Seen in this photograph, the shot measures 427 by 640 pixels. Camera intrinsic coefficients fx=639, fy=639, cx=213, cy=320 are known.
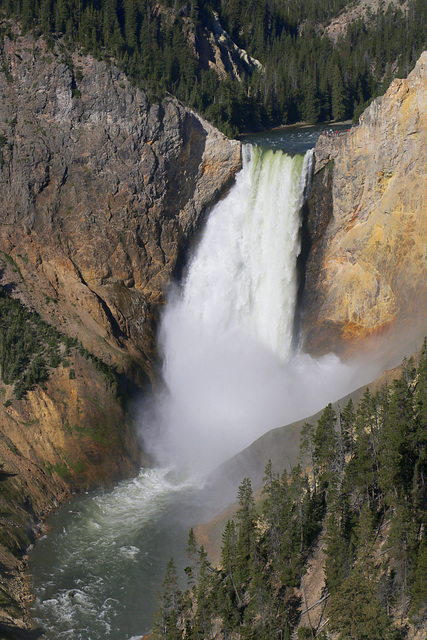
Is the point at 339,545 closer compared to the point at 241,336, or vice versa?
the point at 339,545

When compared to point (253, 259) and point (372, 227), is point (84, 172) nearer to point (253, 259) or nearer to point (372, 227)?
point (253, 259)

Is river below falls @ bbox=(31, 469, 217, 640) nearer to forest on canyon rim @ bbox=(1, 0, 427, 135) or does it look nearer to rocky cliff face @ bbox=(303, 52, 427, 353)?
rocky cliff face @ bbox=(303, 52, 427, 353)

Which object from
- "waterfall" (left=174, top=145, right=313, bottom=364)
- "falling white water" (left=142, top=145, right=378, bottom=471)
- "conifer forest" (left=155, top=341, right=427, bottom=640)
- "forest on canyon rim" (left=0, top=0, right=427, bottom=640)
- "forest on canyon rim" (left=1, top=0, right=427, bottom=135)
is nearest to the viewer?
"conifer forest" (left=155, top=341, right=427, bottom=640)

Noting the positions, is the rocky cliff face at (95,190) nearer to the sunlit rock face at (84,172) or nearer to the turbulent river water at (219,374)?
the sunlit rock face at (84,172)

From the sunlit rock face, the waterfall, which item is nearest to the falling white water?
the waterfall

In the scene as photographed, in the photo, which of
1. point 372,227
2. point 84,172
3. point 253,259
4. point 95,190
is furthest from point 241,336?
point 84,172

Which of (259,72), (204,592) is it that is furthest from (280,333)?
(259,72)
